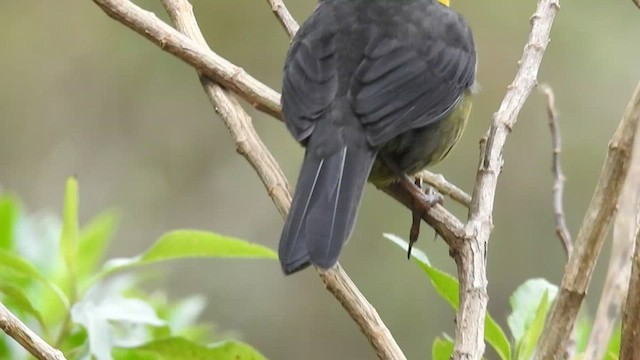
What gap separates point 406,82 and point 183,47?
0.57 metres

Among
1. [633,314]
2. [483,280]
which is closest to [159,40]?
[483,280]

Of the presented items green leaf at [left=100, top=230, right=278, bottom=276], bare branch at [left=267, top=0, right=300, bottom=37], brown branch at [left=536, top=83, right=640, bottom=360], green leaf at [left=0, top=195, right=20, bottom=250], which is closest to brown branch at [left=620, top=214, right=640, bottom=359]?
brown branch at [left=536, top=83, right=640, bottom=360]

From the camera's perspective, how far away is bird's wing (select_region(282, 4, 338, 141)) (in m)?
2.56

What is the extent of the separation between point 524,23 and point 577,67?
0.40 metres

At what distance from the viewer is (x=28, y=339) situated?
1.67 m

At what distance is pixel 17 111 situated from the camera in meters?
6.55

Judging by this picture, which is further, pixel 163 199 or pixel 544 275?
pixel 163 199


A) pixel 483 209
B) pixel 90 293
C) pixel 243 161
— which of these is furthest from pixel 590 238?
pixel 243 161

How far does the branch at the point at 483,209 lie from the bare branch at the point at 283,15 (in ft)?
2.33

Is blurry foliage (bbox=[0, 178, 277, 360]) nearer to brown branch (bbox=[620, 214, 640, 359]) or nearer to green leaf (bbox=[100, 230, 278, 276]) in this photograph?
green leaf (bbox=[100, 230, 278, 276])

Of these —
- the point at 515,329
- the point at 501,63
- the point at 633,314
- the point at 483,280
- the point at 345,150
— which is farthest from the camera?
the point at 501,63

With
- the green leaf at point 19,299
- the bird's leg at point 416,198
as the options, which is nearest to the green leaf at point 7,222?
the green leaf at point 19,299

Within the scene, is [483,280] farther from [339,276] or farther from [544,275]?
[544,275]

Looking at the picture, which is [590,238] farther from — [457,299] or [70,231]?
[70,231]
